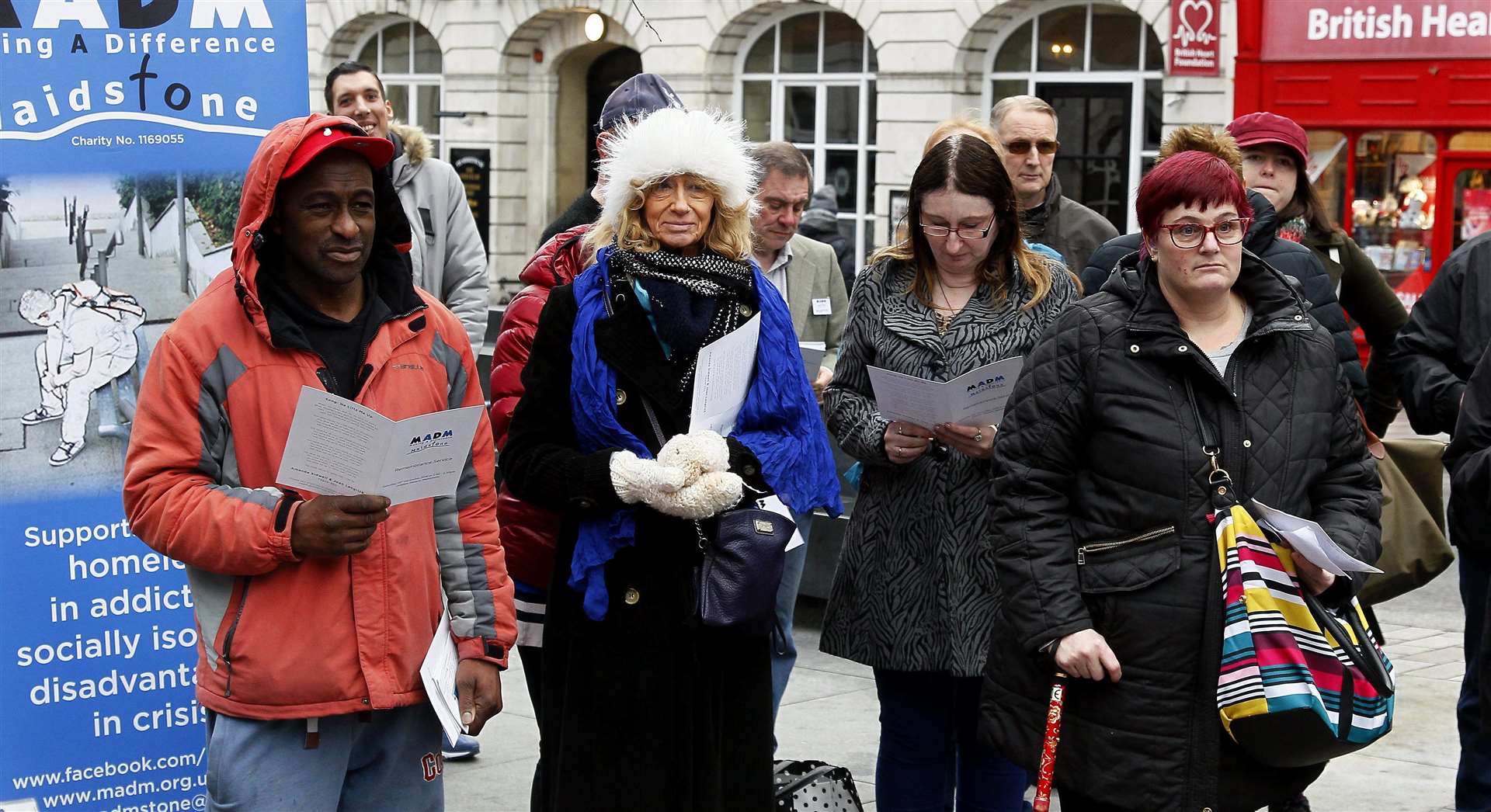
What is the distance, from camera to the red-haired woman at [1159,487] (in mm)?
3422

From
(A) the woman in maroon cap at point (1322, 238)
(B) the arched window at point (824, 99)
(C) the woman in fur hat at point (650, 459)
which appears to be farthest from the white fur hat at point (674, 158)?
(B) the arched window at point (824, 99)

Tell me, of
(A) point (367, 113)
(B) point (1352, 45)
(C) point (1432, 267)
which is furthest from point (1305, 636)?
(B) point (1352, 45)

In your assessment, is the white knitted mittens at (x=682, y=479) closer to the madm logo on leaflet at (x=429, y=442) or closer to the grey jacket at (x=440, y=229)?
the madm logo on leaflet at (x=429, y=442)

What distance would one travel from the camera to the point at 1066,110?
1998 cm

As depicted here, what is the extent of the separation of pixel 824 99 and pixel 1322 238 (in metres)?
17.2

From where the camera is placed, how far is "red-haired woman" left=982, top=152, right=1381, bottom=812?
3.42 metres

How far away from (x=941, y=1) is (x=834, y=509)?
55.6ft

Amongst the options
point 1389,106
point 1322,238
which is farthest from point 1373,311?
point 1389,106

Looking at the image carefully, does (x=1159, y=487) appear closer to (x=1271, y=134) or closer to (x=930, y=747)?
(x=930, y=747)

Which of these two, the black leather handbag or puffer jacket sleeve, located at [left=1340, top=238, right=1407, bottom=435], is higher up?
puffer jacket sleeve, located at [left=1340, top=238, right=1407, bottom=435]

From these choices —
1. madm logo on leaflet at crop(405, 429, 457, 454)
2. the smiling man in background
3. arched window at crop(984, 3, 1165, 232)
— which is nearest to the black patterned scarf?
madm logo on leaflet at crop(405, 429, 457, 454)

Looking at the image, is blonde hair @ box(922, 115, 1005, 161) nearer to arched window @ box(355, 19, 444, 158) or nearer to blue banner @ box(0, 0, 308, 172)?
blue banner @ box(0, 0, 308, 172)

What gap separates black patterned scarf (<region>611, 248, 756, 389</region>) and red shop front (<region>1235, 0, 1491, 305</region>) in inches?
538

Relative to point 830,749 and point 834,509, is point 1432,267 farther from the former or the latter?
point 834,509
